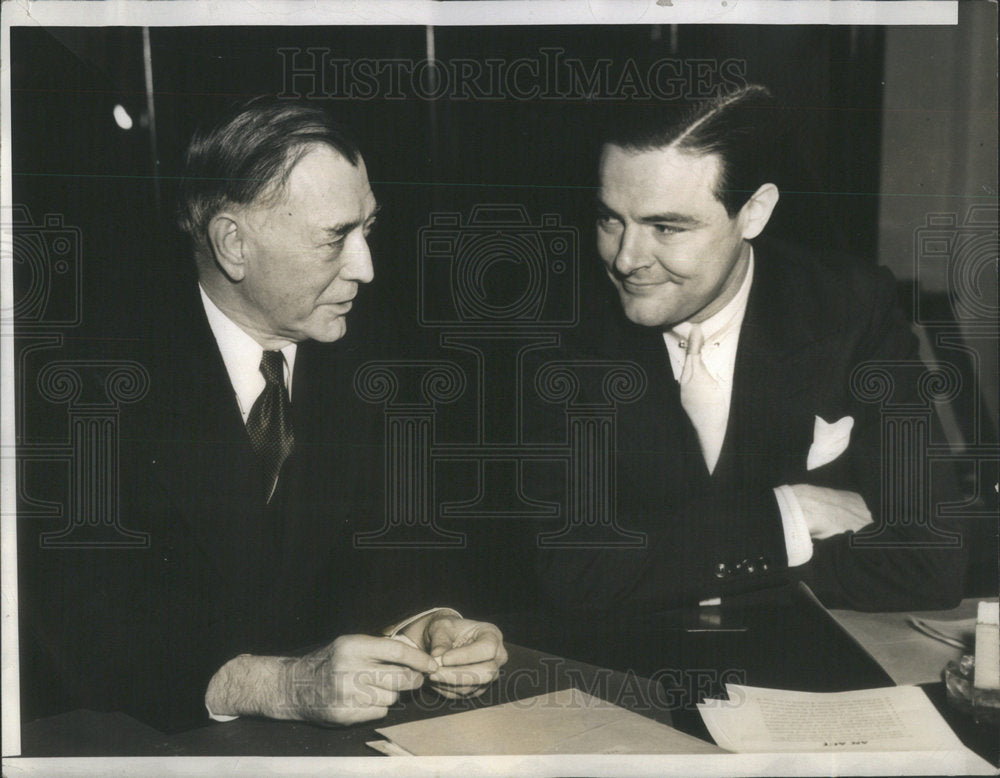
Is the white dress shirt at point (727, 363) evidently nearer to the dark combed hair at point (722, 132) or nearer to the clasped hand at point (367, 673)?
the dark combed hair at point (722, 132)

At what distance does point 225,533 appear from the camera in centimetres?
209

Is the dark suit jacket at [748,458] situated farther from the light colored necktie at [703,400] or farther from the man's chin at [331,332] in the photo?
the man's chin at [331,332]

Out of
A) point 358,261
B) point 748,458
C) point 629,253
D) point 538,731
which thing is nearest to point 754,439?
point 748,458

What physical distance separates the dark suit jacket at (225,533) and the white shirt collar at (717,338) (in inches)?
A: 22.0

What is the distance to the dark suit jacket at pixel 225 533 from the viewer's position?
2.08 meters

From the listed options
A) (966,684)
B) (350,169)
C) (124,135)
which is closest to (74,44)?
(124,135)

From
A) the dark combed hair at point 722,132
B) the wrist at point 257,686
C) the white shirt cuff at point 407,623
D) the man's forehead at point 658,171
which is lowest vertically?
the wrist at point 257,686

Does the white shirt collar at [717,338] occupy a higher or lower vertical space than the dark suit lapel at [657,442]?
higher

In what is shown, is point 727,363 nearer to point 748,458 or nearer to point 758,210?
point 748,458

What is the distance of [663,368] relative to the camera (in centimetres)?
209

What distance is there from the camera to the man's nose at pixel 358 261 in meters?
2.06

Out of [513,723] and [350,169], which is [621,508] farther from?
[350,169]

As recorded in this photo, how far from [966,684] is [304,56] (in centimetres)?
166

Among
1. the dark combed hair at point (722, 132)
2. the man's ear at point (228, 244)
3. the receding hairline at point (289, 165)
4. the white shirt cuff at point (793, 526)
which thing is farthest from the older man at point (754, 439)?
the man's ear at point (228, 244)
